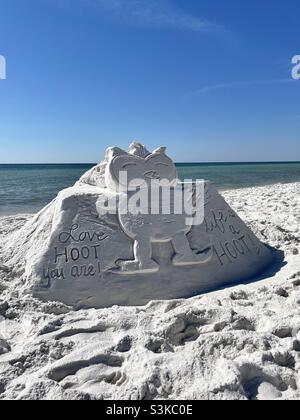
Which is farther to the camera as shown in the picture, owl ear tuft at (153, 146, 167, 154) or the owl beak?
owl ear tuft at (153, 146, 167, 154)

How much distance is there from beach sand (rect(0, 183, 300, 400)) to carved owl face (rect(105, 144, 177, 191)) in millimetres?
1234

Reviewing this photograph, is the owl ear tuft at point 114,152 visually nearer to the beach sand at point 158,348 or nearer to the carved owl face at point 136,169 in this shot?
the carved owl face at point 136,169

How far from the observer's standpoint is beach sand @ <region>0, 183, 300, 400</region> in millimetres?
1898

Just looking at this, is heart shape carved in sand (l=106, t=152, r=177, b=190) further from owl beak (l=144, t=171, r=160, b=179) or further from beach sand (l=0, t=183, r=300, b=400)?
beach sand (l=0, t=183, r=300, b=400)

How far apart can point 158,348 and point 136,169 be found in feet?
5.93

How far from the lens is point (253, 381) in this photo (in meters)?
1.95

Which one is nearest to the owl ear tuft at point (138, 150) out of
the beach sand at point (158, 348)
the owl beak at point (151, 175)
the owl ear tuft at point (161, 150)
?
the owl ear tuft at point (161, 150)

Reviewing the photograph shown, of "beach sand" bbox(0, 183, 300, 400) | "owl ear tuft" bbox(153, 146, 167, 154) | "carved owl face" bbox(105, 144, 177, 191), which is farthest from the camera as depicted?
"owl ear tuft" bbox(153, 146, 167, 154)

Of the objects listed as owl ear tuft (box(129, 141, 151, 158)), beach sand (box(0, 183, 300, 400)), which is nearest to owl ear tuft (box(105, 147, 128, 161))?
owl ear tuft (box(129, 141, 151, 158))

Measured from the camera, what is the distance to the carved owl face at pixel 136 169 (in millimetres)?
3463

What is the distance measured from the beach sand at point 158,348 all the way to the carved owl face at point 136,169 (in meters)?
1.23

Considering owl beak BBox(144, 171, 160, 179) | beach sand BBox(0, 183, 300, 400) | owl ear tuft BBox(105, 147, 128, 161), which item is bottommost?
beach sand BBox(0, 183, 300, 400)

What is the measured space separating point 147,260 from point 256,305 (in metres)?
0.99
